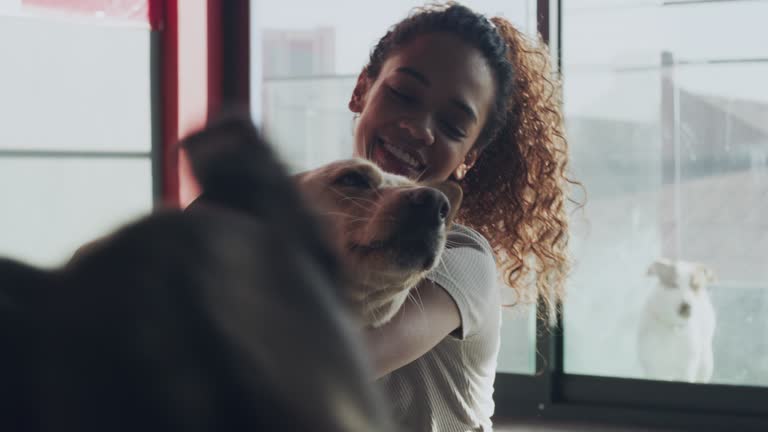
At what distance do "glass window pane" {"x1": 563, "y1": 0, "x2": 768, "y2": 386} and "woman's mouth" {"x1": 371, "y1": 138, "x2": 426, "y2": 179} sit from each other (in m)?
1.96

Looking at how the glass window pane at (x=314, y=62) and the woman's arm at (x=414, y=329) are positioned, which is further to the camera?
the glass window pane at (x=314, y=62)

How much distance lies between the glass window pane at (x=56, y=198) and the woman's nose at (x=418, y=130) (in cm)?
211

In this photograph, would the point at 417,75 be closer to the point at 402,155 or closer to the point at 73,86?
the point at 402,155

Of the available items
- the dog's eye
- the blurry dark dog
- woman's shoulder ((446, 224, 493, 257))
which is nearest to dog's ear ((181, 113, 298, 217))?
the blurry dark dog

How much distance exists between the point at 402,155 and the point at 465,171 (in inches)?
11.4

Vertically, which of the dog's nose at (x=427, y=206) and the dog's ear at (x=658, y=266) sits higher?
the dog's nose at (x=427, y=206)

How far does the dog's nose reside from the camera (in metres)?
1.00

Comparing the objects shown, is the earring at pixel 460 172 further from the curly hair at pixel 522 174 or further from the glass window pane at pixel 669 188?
the glass window pane at pixel 669 188

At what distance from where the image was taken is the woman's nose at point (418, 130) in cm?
130

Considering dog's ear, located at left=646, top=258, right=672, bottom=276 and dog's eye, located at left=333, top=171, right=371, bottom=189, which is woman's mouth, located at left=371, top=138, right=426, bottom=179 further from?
dog's ear, located at left=646, top=258, right=672, bottom=276

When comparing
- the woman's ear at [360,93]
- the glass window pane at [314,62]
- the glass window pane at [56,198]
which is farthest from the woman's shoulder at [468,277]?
the glass window pane at [314,62]

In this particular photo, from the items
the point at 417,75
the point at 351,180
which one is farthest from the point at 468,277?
the point at 417,75

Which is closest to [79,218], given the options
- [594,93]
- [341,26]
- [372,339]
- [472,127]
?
[341,26]

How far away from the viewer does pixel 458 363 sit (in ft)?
4.24
